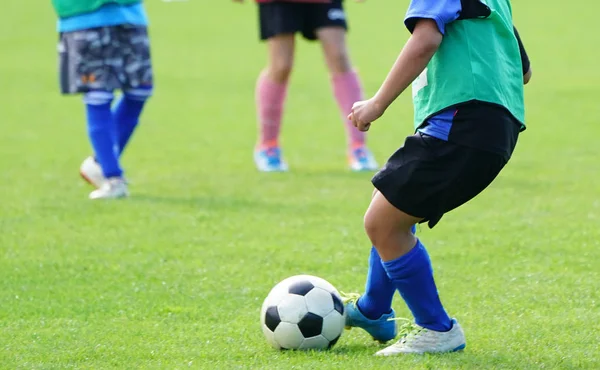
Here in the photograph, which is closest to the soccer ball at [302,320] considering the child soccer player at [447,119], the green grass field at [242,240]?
the green grass field at [242,240]

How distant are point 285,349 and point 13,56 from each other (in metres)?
12.8

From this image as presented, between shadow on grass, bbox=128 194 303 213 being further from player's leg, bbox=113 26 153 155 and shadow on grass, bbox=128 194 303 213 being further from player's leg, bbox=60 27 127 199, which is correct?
player's leg, bbox=113 26 153 155

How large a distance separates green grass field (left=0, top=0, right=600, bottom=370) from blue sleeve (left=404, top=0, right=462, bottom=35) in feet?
3.85

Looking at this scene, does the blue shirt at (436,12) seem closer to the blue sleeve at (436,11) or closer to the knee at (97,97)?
the blue sleeve at (436,11)

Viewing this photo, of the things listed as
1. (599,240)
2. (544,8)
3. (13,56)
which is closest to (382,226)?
(599,240)

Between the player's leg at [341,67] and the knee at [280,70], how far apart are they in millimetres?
290

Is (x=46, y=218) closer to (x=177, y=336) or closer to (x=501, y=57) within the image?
(x=177, y=336)

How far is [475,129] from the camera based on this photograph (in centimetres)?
368

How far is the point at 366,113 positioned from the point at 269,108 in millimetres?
4560

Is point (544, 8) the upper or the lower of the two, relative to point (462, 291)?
lower

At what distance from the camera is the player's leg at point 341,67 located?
310 inches

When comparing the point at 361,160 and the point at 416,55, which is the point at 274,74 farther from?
the point at 416,55

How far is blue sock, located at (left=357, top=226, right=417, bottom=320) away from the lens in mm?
4105

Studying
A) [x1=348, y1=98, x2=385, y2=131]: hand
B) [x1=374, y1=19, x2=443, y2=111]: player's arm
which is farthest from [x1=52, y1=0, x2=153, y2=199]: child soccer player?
[x1=374, y1=19, x2=443, y2=111]: player's arm
